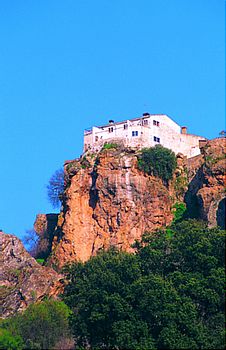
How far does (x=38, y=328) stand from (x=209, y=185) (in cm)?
1955

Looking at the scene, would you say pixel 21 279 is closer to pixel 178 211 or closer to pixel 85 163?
pixel 85 163

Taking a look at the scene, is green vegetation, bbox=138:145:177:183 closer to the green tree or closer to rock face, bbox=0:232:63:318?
rock face, bbox=0:232:63:318

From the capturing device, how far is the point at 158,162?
2675 inches

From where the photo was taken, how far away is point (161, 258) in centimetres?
5297

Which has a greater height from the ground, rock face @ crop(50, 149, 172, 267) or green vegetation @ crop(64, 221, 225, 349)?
rock face @ crop(50, 149, 172, 267)

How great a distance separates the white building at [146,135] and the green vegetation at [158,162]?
4.71ft

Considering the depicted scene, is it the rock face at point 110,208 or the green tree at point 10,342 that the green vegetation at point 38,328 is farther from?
the rock face at point 110,208

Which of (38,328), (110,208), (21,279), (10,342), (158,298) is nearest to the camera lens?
(158,298)

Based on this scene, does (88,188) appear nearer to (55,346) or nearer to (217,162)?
(217,162)

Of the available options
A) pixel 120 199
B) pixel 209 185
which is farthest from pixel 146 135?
pixel 209 185

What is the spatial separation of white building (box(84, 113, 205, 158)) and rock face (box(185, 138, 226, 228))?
3245mm

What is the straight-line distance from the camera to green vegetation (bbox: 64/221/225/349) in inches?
1829

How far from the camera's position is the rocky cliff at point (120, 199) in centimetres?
6569

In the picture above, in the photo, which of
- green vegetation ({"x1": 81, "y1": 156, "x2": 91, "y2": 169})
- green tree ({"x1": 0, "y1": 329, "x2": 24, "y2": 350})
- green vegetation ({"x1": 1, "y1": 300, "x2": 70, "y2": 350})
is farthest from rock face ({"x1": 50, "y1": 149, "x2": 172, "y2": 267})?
green tree ({"x1": 0, "y1": 329, "x2": 24, "y2": 350})
